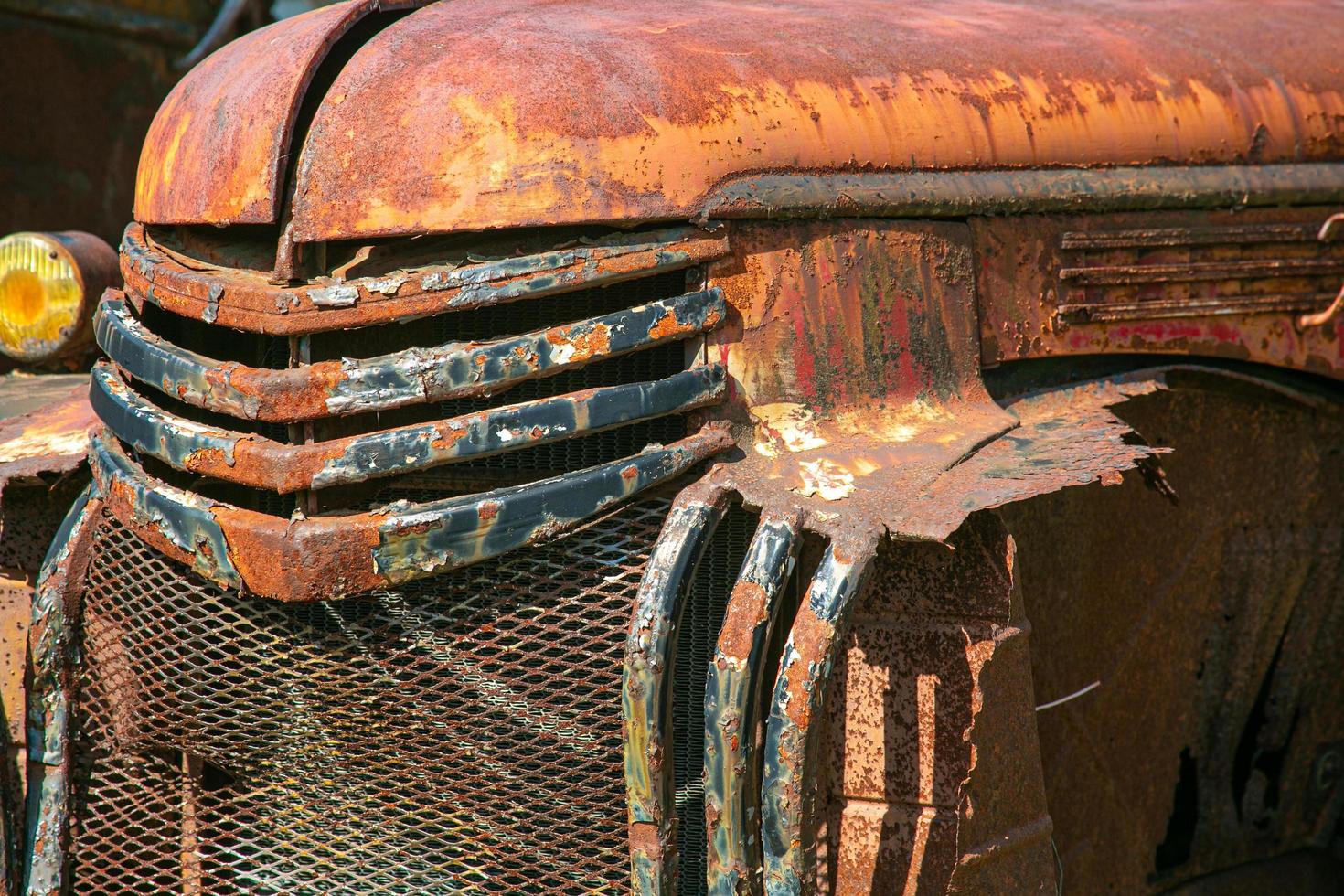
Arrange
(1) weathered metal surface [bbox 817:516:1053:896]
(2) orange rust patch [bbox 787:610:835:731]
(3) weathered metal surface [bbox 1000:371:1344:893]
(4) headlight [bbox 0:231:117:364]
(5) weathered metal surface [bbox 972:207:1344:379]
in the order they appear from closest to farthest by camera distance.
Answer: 1. (2) orange rust patch [bbox 787:610:835:731]
2. (1) weathered metal surface [bbox 817:516:1053:896]
3. (5) weathered metal surface [bbox 972:207:1344:379]
4. (3) weathered metal surface [bbox 1000:371:1344:893]
5. (4) headlight [bbox 0:231:117:364]

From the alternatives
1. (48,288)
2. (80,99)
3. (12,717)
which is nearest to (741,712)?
(12,717)

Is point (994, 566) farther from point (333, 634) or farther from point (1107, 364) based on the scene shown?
point (333, 634)

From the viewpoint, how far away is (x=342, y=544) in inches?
69.1

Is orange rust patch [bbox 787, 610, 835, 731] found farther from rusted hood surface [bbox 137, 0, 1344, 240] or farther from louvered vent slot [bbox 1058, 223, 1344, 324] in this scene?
louvered vent slot [bbox 1058, 223, 1344, 324]

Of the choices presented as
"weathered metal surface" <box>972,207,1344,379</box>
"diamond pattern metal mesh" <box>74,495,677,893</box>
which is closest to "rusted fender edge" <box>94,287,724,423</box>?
"diamond pattern metal mesh" <box>74,495,677,893</box>

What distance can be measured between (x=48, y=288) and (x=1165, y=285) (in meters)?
1.90

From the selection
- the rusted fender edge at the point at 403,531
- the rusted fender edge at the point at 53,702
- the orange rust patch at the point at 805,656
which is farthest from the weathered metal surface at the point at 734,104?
the rusted fender edge at the point at 53,702

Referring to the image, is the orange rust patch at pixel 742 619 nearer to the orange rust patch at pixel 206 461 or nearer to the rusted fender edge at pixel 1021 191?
the rusted fender edge at pixel 1021 191

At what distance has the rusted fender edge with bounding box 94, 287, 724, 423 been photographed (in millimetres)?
1742

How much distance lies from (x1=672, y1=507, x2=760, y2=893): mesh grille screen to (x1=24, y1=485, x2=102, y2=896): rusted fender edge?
0.89 metres

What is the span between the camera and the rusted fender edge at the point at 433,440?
5.71ft

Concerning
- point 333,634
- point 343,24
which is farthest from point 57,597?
point 343,24

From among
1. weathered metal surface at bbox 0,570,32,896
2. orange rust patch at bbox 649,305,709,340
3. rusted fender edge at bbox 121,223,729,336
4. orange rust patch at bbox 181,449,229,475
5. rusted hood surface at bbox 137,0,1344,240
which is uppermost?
rusted hood surface at bbox 137,0,1344,240

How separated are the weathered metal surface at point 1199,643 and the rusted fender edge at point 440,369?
58 cm
